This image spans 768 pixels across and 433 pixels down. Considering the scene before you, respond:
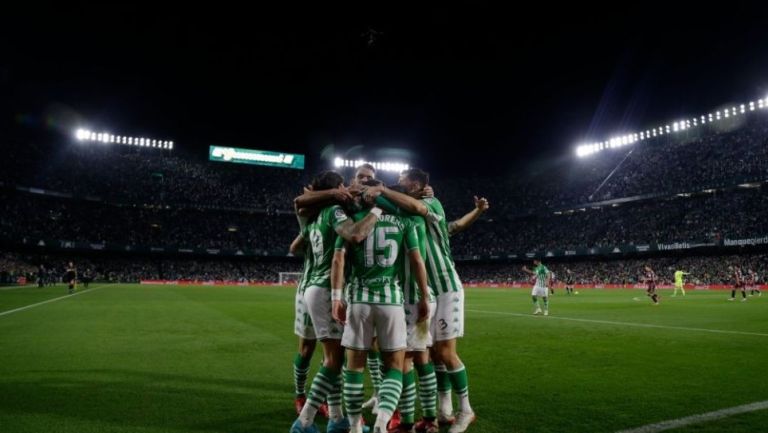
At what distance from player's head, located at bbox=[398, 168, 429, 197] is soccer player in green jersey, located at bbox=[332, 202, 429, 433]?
0.51m

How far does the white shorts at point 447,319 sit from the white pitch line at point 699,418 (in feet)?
6.03

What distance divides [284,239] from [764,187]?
2363 inches

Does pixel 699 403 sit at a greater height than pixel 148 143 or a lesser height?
lesser

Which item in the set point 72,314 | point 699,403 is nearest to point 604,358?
point 699,403

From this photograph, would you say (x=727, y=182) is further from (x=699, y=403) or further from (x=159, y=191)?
(x=159, y=191)

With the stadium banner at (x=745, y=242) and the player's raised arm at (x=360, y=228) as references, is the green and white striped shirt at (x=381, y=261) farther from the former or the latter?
the stadium banner at (x=745, y=242)

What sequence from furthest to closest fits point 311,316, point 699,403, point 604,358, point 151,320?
point 151,320 → point 604,358 → point 699,403 → point 311,316

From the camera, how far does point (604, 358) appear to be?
938cm

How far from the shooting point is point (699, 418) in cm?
541

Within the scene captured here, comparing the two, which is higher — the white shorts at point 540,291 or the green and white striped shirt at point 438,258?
the green and white striped shirt at point 438,258

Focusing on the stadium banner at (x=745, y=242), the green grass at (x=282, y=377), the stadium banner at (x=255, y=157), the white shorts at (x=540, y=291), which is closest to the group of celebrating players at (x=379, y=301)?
the green grass at (x=282, y=377)

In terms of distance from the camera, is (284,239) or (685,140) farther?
(284,239)

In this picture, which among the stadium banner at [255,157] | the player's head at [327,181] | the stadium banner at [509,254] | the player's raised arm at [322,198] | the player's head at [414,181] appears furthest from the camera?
the stadium banner at [255,157]

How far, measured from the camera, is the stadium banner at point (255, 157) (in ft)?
251
